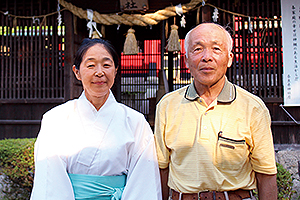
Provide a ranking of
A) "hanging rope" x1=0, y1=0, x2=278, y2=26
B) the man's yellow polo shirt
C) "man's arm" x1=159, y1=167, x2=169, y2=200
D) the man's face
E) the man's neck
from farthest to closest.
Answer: "hanging rope" x1=0, y1=0, x2=278, y2=26, "man's arm" x1=159, y1=167, x2=169, y2=200, the man's neck, the man's face, the man's yellow polo shirt

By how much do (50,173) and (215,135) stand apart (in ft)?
4.51

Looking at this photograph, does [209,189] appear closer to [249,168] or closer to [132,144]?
[249,168]

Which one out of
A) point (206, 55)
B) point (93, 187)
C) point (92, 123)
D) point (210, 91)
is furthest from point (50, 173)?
point (206, 55)

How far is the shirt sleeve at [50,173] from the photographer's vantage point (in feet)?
7.64

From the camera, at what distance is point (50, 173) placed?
7.78 ft

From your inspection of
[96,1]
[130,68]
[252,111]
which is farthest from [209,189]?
[130,68]

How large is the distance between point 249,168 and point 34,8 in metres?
6.24

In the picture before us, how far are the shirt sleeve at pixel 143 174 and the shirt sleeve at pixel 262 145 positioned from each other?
86 centimetres

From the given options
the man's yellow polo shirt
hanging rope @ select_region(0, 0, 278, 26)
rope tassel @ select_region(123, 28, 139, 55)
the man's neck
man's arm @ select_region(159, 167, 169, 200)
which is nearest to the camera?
the man's yellow polo shirt

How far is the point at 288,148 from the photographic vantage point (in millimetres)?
5801

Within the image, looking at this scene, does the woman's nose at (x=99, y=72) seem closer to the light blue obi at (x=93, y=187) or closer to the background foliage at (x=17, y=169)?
the light blue obi at (x=93, y=187)

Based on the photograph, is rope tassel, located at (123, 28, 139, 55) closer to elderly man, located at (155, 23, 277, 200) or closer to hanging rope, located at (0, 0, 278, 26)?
hanging rope, located at (0, 0, 278, 26)

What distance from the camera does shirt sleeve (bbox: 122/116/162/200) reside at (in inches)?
98.0

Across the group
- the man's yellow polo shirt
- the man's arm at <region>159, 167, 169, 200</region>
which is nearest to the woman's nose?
the man's yellow polo shirt
